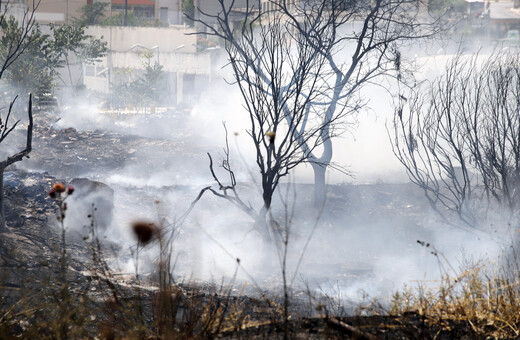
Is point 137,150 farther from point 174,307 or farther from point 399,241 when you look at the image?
point 174,307

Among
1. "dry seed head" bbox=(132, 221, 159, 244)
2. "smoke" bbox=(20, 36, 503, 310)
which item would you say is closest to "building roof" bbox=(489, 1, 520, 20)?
"smoke" bbox=(20, 36, 503, 310)

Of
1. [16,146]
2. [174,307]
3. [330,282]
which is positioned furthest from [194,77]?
[174,307]

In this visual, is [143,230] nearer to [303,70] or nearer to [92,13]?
[303,70]

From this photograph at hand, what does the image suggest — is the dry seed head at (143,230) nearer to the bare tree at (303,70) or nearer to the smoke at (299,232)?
the smoke at (299,232)

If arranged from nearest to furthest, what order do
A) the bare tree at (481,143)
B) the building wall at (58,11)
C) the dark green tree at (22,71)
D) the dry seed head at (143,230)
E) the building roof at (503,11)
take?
the bare tree at (481,143) → the dry seed head at (143,230) → the dark green tree at (22,71) → the building roof at (503,11) → the building wall at (58,11)

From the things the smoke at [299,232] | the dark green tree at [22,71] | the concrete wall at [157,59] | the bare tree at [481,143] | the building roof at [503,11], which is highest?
the building roof at [503,11]

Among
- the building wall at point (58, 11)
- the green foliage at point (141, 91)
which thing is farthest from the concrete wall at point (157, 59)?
the building wall at point (58, 11)

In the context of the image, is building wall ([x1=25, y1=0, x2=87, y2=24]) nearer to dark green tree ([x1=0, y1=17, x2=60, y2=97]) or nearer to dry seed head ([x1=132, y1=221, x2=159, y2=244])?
dark green tree ([x1=0, y1=17, x2=60, y2=97])

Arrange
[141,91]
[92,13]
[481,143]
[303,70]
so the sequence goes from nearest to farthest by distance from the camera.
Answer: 1. [303,70]
2. [481,143]
3. [141,91]
4. [92,13]

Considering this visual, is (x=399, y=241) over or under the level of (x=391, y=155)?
under

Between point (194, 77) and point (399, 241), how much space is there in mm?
28447

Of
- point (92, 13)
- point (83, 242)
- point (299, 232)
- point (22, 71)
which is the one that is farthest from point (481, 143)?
point (92, 13)

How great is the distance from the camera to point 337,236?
12.2m

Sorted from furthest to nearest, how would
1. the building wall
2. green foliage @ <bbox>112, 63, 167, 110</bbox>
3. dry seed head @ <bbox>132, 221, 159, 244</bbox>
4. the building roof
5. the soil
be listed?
the building wall → the building roof → green foliage @ <bbox>112, 63, 167, 110</bbox> → dry seed head @ <bbox>132, 221, 159, 244</bbox> → the soil
